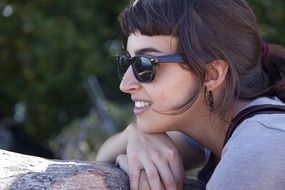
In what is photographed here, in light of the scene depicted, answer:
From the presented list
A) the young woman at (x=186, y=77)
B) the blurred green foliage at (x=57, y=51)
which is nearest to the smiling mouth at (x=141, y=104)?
the young woman at (x=186, y=77)

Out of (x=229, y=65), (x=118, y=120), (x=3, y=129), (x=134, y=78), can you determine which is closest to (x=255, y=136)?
(x=229, y=65)

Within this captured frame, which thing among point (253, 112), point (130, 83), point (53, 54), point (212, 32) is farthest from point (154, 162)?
point (53, 54)

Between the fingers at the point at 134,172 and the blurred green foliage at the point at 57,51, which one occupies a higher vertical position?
the fingers at the point at 134,172

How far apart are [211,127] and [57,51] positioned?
4148 mm

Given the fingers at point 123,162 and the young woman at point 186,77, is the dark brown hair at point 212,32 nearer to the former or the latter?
the young woman at point 186,77

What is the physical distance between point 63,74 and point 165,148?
165 inches

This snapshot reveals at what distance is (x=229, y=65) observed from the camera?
2332 millimetres

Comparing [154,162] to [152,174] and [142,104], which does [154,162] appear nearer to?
[152,174]

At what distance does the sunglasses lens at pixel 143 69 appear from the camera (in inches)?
89.8

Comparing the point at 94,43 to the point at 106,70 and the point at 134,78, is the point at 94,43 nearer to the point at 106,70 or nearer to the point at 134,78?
the point at 106,70

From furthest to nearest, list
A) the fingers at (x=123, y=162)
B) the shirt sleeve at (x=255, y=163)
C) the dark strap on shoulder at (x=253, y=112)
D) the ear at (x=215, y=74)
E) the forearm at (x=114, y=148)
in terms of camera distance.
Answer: the forearm at (x=114, y=148) < the fingers at (x=123, y=162) < the ear at (x=215, y=74) < the dark strap on shoulder at (x=253, y=112) < the shirt sleeve at (x=255, y=163)

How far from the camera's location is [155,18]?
2289 mm

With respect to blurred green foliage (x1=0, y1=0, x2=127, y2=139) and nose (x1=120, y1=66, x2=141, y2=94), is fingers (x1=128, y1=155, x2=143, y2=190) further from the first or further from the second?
blurred green foliage (x1=0, y1=0, x2=127, y2=139)

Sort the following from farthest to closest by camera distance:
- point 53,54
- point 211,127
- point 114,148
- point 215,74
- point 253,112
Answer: point 53,54 < point 114,148 < point 211,127 < point 215,74 < point 253,112
